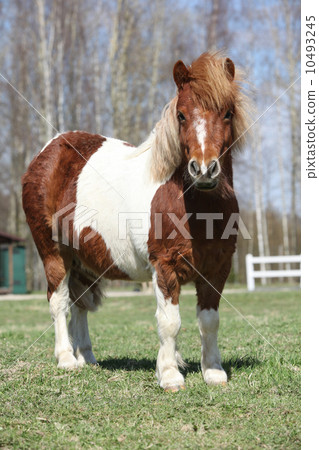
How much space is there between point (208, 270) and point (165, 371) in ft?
2.75

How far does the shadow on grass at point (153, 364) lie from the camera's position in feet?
15.3

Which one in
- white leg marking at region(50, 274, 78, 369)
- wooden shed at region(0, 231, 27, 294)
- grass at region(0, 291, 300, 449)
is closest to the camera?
grass at region(0, 291, 300, 449)

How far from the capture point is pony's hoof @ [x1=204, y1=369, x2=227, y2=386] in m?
4.08

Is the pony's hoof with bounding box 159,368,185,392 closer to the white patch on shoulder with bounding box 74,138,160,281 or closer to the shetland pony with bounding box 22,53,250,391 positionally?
the shetland pony with bounding box 22,53,250,391

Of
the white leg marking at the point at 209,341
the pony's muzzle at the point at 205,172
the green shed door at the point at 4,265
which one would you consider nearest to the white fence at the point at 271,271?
the green shed door at the point at 4,265

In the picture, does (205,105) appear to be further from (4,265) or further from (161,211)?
(4,265)

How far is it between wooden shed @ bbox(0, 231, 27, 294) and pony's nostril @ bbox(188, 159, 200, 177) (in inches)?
763

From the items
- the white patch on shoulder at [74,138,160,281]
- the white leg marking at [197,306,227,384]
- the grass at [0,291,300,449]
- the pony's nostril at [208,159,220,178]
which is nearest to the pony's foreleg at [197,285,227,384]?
the white leg marking at [197,306,227,384]

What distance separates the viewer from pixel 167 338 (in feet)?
13.2

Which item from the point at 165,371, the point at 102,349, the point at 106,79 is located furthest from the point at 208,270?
the point at 106,79

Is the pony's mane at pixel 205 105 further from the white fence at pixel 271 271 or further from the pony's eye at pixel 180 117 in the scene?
the white fence at pixel 271 271

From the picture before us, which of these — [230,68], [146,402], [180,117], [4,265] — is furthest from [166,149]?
[4,265]

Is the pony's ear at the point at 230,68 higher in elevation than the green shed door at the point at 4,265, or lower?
higher

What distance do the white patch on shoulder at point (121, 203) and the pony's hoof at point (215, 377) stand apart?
3.04 ft
